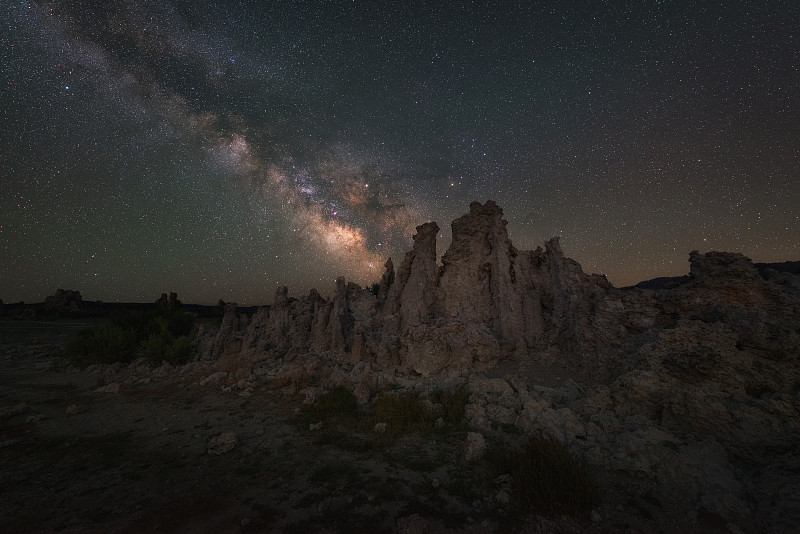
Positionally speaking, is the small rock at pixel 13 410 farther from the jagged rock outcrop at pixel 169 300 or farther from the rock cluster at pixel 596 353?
the jagged rock outcrop at pixel 169 300

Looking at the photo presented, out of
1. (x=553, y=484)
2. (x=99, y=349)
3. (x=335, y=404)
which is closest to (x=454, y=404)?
(x=335, y=404)

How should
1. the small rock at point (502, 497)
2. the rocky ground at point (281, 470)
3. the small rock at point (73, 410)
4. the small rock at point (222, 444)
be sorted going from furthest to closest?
the small rock at point (73, 410) → the small rock at point (222, 444) → the small rock at point (502, 497) → the rocky ground at point (281, 470)

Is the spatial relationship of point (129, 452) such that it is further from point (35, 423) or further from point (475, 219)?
point (475, 219)

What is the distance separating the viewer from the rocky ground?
4035mm

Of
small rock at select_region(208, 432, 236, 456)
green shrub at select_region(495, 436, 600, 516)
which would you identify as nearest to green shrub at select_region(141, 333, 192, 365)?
small rock at select_region(208, 432, 236, 456)

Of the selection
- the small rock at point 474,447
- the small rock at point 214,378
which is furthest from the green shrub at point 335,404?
the small rock at point 214,378

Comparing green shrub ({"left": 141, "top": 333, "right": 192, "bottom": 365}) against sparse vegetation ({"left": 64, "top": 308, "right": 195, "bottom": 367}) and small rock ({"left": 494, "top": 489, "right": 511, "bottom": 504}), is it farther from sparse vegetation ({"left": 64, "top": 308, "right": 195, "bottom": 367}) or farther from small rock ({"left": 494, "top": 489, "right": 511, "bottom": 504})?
small rock ({"left": 494, "top": 489, "right": 511, "bottom": 504})

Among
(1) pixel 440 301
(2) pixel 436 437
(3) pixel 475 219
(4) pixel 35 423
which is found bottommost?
(4) pixel 35 423

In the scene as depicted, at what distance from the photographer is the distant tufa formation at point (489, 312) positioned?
8109 mm

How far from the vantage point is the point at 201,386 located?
37.0ft

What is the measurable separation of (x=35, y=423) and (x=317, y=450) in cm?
798

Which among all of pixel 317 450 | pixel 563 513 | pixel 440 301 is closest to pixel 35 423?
pixel 317 450

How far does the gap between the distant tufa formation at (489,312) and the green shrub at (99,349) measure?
4.28 m

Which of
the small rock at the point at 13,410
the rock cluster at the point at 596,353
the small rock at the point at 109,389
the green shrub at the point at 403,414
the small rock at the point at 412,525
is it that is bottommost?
the small rock at the point at 13,410
